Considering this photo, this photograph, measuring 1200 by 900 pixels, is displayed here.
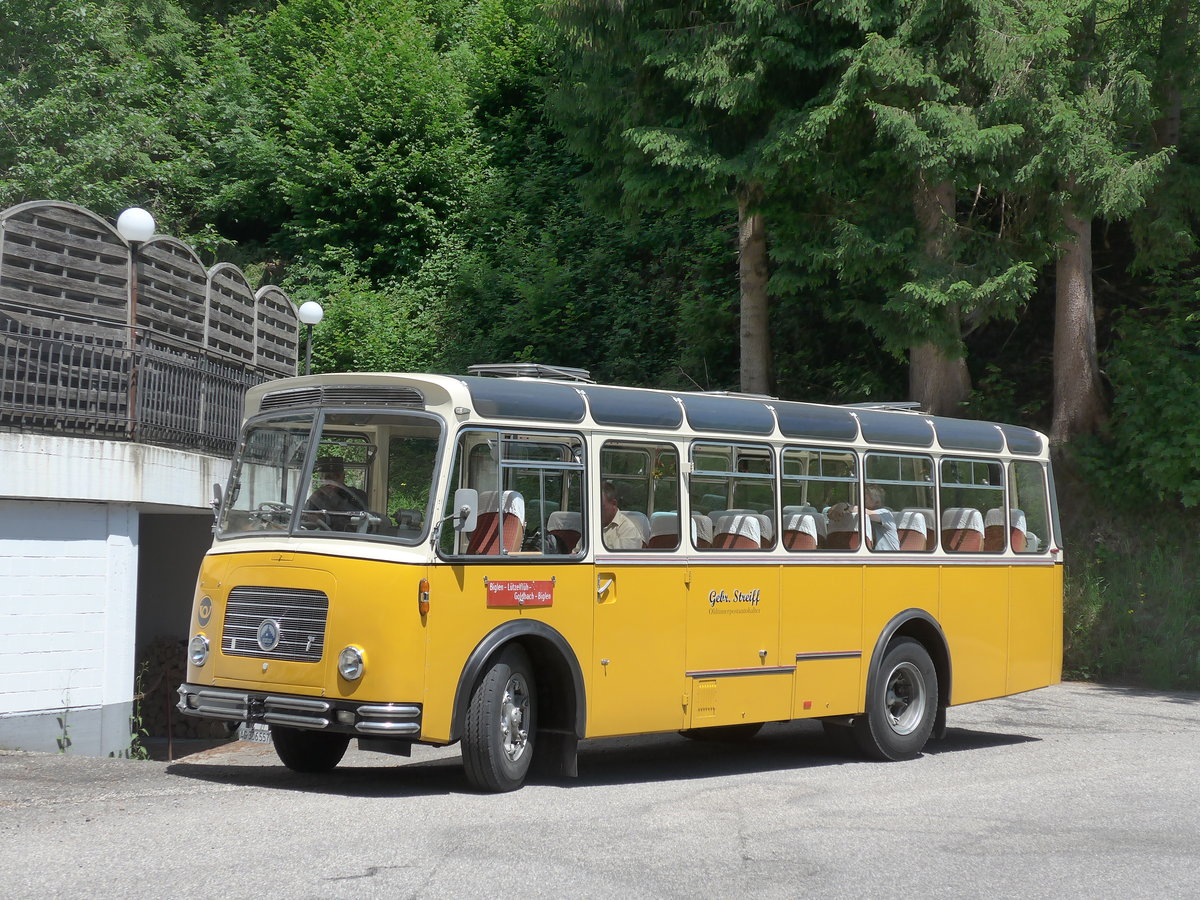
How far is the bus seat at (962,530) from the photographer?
1328 cm

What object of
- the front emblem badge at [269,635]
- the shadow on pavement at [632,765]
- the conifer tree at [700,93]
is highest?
the conifer tree at [700,93]

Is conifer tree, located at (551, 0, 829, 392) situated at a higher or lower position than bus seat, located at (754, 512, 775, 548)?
higher

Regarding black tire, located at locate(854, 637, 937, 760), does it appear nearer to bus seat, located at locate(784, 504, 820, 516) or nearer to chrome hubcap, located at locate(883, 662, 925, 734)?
chrome hubcap, located at locate(883, 662, 925, 734)

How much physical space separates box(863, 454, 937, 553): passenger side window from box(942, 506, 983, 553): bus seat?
217 mm

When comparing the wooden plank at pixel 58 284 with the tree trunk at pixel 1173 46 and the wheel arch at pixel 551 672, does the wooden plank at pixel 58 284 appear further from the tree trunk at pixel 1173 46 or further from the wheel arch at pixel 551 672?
the tree trunk at pixel 1173 46

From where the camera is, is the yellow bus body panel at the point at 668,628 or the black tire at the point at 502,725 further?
the black tire at the point at 502,725

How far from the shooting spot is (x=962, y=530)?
13.5m

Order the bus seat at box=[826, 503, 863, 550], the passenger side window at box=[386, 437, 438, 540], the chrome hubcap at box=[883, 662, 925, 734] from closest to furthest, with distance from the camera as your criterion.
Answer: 1. the passenger side window at box=[386, 437, 438, 540]
2. the bus seat at box=[826, 503, 863, 550]
3. the chrome hubcap at box=[883, 662, 925, 734]

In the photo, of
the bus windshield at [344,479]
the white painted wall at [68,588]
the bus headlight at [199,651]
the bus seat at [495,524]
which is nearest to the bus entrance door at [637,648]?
the bus seat at [495,524]

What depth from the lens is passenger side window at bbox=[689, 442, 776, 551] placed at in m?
11.0

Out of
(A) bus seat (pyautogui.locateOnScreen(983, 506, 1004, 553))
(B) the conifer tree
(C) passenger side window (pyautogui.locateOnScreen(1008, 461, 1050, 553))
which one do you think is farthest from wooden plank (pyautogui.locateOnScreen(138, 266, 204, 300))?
(C) passenger side window (pyautogui.locateOnScreen(1008, 461, 1050, 553))

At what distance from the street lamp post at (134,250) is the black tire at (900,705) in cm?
821

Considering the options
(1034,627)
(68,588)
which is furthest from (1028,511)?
(68,588)

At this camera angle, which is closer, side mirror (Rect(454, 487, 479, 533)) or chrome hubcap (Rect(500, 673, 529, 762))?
side mirror (Rect(454, 487, 479, 533))
